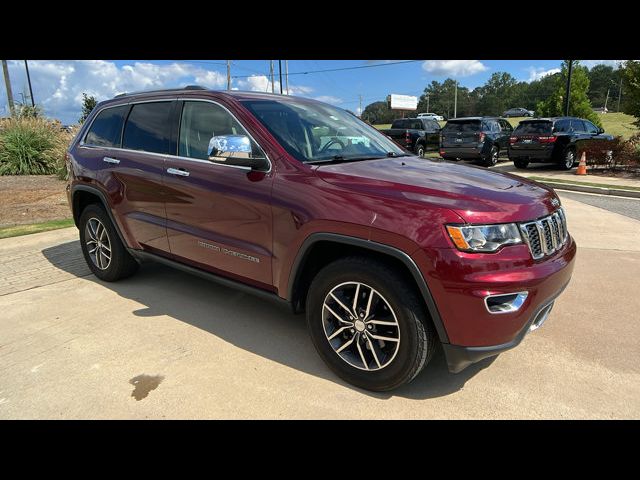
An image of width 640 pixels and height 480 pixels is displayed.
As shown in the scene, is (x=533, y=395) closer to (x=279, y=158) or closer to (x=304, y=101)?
(x=279, y=158)

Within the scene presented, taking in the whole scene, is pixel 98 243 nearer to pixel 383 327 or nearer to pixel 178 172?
pixel 178 172

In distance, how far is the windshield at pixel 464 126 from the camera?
15672 millimetres

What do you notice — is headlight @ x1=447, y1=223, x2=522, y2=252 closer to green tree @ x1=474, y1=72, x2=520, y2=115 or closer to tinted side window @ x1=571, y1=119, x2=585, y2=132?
tinted side window @ x1=571, y1=119, x2=585, y2=132

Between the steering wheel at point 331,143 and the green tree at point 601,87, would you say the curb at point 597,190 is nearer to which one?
the steering wheel at point 331,143

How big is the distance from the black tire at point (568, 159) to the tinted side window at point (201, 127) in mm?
14413

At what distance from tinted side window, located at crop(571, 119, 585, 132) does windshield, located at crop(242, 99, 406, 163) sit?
1403 centimetres

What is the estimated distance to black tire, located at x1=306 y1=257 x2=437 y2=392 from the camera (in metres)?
2.50

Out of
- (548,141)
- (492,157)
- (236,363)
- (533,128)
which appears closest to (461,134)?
(492,157)

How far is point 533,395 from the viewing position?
2.75 metres

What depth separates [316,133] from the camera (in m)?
3.51

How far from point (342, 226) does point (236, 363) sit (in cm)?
131

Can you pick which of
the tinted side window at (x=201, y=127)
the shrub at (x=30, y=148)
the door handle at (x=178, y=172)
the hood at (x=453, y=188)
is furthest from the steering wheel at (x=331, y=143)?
the shrub at (x=30, y=148)
